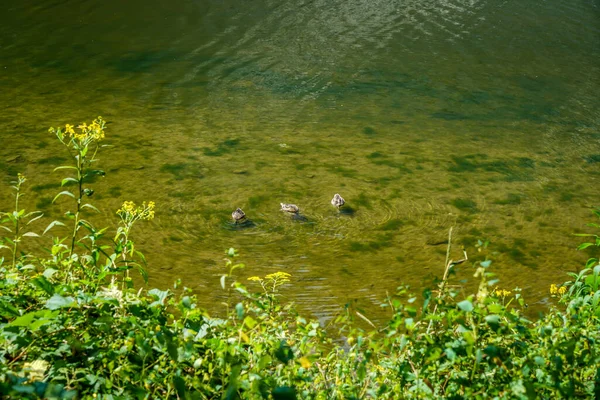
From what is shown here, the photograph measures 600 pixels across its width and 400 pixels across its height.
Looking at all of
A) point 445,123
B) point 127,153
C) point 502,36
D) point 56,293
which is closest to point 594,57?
point 502,36

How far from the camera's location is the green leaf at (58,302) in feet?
7.79

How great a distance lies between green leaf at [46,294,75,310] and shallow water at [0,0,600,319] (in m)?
2.34

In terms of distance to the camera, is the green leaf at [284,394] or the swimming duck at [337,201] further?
the swimming duck at [337,201]

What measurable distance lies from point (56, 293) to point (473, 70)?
29.6 ft

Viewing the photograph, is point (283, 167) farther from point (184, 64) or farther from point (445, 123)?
point (184, 64)

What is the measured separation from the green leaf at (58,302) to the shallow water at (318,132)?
2.34m

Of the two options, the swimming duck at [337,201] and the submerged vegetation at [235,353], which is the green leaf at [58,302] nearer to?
the submerged vegetation at [235,353]

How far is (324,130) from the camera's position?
7945 millimetres

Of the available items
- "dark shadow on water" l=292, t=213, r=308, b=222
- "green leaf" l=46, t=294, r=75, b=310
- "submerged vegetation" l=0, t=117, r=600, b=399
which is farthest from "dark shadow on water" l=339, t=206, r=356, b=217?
"green leaf" l=46, t=294, r=75, b=310

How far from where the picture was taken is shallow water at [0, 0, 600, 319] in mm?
5555

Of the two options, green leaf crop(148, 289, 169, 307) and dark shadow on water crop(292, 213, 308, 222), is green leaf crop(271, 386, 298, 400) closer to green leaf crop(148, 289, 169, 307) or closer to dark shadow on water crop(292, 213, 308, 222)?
green leaf crop(148, 289, 169, 307)

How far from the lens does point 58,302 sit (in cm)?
239

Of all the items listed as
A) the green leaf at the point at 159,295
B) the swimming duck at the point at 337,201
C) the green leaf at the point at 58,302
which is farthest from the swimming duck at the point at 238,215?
the green leaf at the point at 58,302

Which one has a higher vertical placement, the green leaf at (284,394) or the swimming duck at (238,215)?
the green leaf at (284,394)
